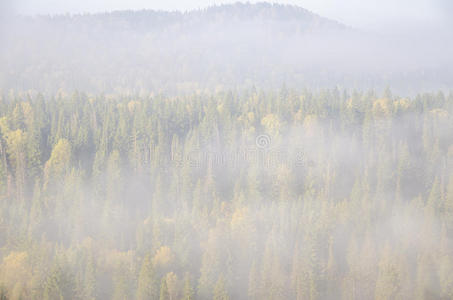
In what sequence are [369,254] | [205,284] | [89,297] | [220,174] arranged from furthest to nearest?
[220,174] → [369,254] → [205,284] → [89,297]

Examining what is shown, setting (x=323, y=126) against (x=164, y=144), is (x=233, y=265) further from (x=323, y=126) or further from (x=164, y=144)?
(x=323, y=126)

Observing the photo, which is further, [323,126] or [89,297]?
[323,126]

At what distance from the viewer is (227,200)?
8525cm

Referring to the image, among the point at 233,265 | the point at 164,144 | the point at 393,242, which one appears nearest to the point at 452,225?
the point at 393,242

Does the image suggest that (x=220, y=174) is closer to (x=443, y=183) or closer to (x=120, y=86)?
(x=443, y=183)

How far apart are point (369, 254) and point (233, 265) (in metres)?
23.1

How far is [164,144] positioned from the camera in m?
91.7

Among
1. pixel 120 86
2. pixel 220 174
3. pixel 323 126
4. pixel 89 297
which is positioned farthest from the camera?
pixel 120 86

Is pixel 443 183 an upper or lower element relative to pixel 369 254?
upper

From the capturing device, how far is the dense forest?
66.9 metres

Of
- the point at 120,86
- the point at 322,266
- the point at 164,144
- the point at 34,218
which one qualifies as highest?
the point at 120,86

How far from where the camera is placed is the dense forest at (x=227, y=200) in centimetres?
6688

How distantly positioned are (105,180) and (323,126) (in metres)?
48.0

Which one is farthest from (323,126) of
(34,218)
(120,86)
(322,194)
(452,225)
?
(120,86)
